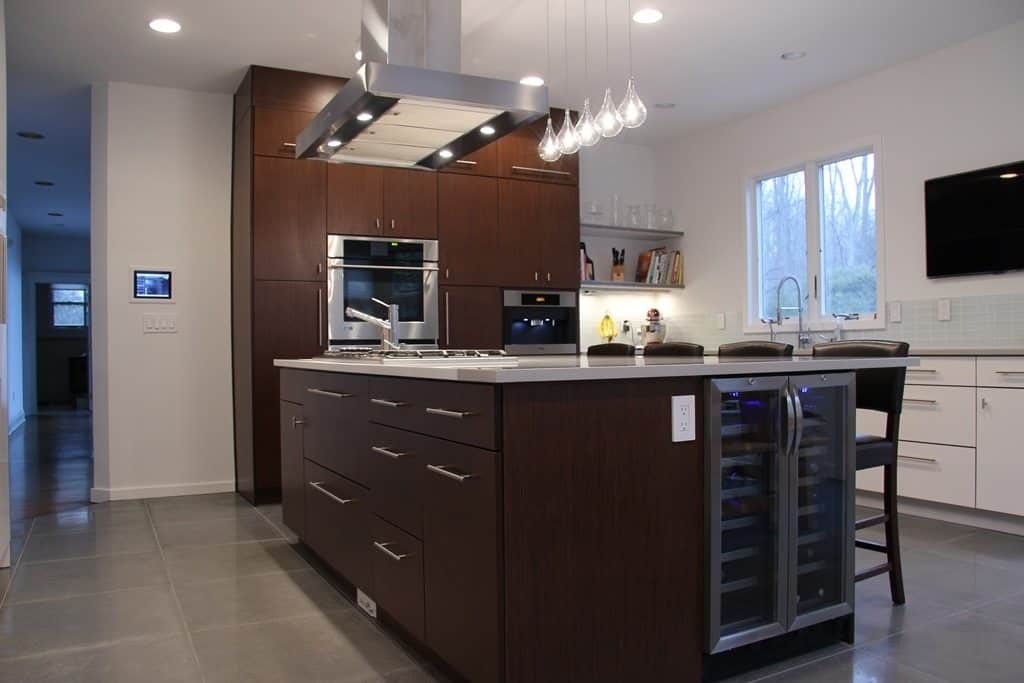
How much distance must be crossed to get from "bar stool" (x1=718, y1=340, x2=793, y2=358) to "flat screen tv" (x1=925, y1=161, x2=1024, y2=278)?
1.72 meters

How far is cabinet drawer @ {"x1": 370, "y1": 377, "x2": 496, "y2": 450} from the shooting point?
5.74ft

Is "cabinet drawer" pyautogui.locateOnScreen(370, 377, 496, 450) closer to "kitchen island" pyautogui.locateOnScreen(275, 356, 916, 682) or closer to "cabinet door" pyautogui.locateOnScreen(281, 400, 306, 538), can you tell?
"kitchen island" pyautogui.locateOnScreen(275, 356, 916, 682)

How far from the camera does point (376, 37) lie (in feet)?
9.96

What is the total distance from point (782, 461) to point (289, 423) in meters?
2.27

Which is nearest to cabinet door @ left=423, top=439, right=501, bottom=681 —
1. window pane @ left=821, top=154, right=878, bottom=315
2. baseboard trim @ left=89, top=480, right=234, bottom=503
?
baseboard trim @ left=89, top=480, right=234, bottom=503

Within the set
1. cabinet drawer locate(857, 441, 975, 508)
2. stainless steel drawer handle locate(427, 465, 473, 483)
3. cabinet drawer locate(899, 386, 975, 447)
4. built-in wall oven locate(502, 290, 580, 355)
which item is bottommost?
cabinet drawer locate(857, 441, 975, 508)

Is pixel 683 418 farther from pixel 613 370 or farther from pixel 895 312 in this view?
pixel 895 312

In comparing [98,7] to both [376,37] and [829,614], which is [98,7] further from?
[829,614]

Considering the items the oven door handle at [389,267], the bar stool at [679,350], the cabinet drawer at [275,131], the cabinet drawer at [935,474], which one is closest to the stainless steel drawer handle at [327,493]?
the bar stool at [679,350]

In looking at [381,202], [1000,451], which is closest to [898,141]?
[1000,451]

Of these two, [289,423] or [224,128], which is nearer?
[289,423]

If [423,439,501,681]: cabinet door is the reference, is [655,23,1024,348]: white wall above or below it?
above

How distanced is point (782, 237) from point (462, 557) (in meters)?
4.46

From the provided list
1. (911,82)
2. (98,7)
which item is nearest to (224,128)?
(98,7)
